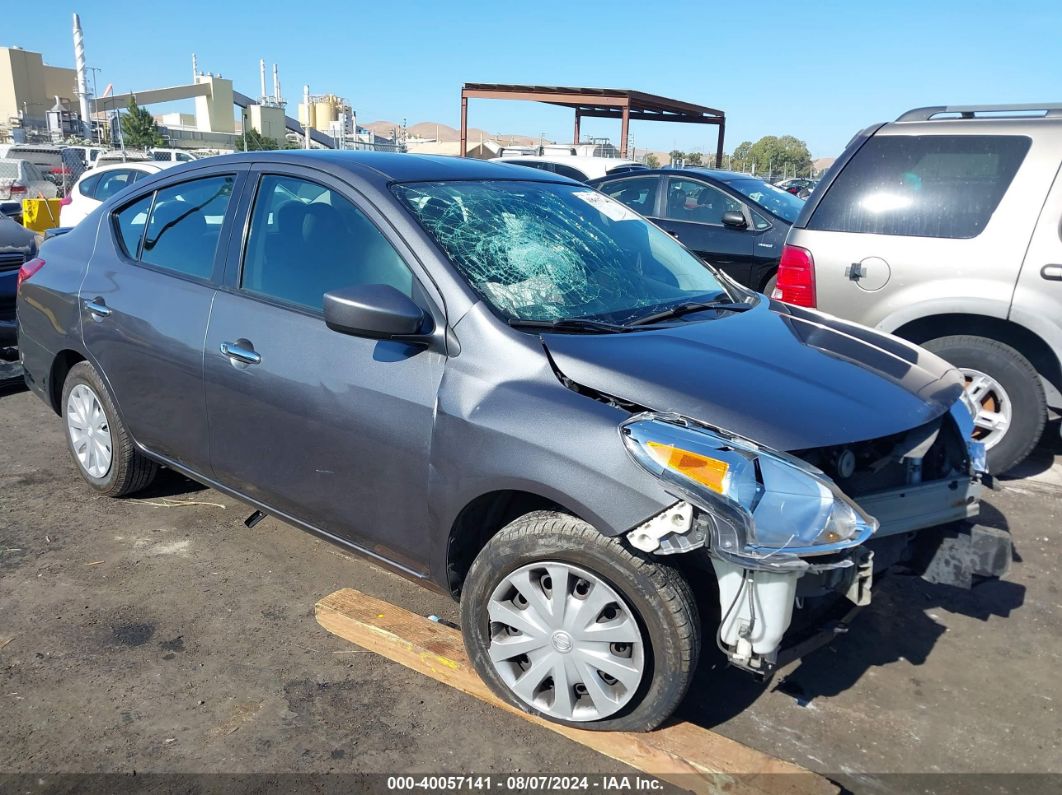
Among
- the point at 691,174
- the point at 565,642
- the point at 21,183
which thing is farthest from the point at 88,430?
the point at 21,183

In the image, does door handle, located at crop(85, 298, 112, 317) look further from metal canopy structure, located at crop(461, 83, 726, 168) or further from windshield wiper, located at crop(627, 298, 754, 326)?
metal canopy structure, located at crop(461, 83, 726, 168)

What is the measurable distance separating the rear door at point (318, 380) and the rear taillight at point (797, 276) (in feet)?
9.60

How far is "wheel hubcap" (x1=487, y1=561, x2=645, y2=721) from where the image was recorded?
2.48 meters

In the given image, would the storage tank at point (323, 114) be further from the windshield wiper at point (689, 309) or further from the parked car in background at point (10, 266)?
the windshield wiper at point (689, 309)

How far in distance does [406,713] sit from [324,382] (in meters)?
1.15

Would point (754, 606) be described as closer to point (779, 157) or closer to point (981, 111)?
point (981, 111)

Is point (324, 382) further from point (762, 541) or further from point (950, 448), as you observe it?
point (950, 448)

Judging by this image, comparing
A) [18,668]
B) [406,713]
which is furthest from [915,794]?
[18,668]

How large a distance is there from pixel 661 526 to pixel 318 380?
1379mm

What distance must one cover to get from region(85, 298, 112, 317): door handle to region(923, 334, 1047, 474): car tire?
4359mm

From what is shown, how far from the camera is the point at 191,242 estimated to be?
145 inches

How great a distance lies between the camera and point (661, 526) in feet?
7.52

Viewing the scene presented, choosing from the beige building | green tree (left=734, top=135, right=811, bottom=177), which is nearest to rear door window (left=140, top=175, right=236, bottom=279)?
green tree (left=734, top=135, right=811, bottom=177)

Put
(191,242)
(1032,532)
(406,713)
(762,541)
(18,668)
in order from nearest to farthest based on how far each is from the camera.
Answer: (762,541)
(406,713)
(18,668)
(191,242)
(1032,532)
